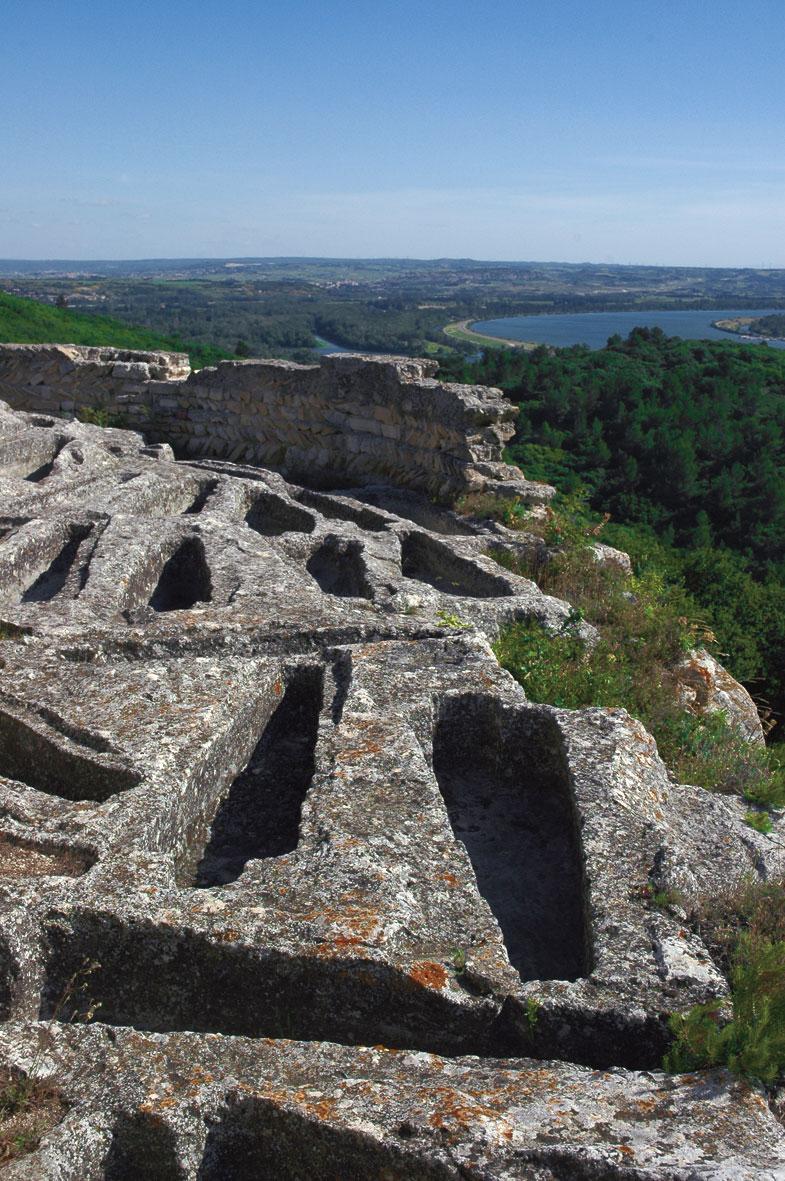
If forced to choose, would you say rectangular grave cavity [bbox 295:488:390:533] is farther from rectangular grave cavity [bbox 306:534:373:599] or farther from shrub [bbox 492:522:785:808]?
shrub [bbox 492:522:785:808]

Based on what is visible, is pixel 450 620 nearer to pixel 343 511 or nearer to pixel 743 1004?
pixel 743 1004

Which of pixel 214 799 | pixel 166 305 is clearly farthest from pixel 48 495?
pixel 166 305

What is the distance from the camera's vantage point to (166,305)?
9019cm

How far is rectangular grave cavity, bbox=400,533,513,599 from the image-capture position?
7.98 m

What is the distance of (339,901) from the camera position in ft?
10.8

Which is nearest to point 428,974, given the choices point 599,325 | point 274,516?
point 274,516

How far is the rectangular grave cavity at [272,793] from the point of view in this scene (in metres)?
4.21

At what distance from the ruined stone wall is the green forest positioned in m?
10.3

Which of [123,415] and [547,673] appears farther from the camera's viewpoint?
[123,415]

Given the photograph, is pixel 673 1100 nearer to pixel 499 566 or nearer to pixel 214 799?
pixel 214 799

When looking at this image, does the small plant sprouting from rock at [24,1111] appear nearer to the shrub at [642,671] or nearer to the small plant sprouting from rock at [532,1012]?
the small plant sprouting from rock at [532,1012]

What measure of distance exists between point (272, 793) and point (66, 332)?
24848 millimetres

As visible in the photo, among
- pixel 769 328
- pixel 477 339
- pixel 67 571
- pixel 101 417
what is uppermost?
pixel 769 328

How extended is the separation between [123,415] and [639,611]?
9.56 metres
